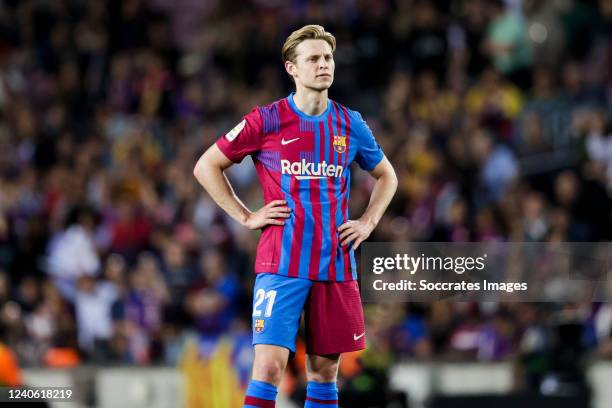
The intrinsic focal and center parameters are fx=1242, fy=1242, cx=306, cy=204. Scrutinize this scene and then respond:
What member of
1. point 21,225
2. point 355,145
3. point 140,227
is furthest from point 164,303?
point 355,145

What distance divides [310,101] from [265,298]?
107cm

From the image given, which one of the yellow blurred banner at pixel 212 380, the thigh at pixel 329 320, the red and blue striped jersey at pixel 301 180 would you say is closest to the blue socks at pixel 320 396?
the thigh at pixel 329 320

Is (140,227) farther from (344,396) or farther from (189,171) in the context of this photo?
(344,396)

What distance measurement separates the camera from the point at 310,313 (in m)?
6.55

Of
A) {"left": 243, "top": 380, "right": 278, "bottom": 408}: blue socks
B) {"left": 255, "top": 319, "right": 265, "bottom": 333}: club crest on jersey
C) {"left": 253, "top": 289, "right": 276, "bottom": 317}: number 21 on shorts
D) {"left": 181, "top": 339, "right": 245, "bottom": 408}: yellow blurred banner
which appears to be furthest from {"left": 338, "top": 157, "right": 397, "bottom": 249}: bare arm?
{"left": 181, "top": 339, "right": 245, "bottom": 408}: yellow blurred banner

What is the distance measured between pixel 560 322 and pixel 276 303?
218 inches

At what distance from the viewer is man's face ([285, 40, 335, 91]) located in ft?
21.4

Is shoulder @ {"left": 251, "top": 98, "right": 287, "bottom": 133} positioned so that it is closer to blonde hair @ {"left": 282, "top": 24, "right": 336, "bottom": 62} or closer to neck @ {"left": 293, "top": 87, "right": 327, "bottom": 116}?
neck @ {"left": 293, "top": 87, "right": 327, "bottom": 116}

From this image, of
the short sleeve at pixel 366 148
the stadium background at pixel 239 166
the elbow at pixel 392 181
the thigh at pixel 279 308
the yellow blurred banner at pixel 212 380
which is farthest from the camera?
the stadium background at pixel 239 166

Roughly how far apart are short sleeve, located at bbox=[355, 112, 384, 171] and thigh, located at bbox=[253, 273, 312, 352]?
2.66 ft

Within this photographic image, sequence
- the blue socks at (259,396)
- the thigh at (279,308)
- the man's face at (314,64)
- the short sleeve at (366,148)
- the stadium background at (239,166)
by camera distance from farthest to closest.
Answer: the stadium background at (239,166) → the short sleeve at (366,148) → the man's face at (314,64) → the thigh at (279,308) → the blue socks at (259,396)

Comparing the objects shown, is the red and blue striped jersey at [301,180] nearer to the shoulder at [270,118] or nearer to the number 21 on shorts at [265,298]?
the shoulder at [270,118]

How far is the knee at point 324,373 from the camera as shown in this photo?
6.61 meters

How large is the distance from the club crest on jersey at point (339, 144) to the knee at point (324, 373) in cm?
114
